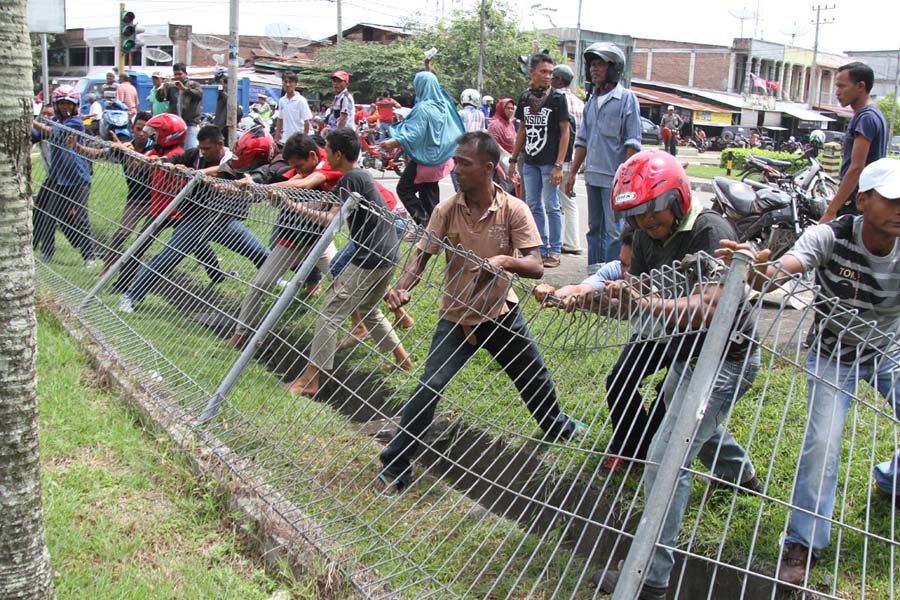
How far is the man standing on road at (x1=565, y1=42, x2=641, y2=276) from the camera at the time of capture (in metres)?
6.95

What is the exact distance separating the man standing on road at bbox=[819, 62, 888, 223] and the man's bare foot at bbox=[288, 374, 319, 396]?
11.0 ft

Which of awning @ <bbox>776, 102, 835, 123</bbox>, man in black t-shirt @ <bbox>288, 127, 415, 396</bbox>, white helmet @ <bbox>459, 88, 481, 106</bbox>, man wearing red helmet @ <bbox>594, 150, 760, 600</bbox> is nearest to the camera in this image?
man wearing red helmet @ <bbox>594, 150, 760, 600</bbox>

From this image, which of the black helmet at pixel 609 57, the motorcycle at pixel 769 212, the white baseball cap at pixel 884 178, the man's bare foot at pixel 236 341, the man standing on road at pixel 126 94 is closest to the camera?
the white baseball cap at pixel 884 178

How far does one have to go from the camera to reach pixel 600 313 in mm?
2961

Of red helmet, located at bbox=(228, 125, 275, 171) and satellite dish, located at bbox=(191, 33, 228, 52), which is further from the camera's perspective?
satellite dish, located at bbox=(191, 33, 228, 52)

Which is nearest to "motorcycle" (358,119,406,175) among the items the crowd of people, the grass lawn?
the crowd of people

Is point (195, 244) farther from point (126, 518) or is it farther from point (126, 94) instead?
point (126, 94)

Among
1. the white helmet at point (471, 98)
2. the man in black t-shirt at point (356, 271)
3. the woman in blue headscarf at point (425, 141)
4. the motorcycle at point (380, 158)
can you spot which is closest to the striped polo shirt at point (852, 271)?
the man in black t-shirt at point (356, 271)

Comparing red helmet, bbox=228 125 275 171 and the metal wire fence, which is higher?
red helmet, bbox=228 125 275 171

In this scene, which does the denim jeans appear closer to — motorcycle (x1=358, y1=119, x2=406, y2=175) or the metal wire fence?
the metal wire fence

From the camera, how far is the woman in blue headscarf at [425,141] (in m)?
7.45

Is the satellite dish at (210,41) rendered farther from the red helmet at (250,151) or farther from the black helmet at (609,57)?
the black helmet at (609,57)

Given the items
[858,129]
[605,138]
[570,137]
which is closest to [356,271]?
[605,138]

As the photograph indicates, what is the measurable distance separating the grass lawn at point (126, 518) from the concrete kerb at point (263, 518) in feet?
0.18
